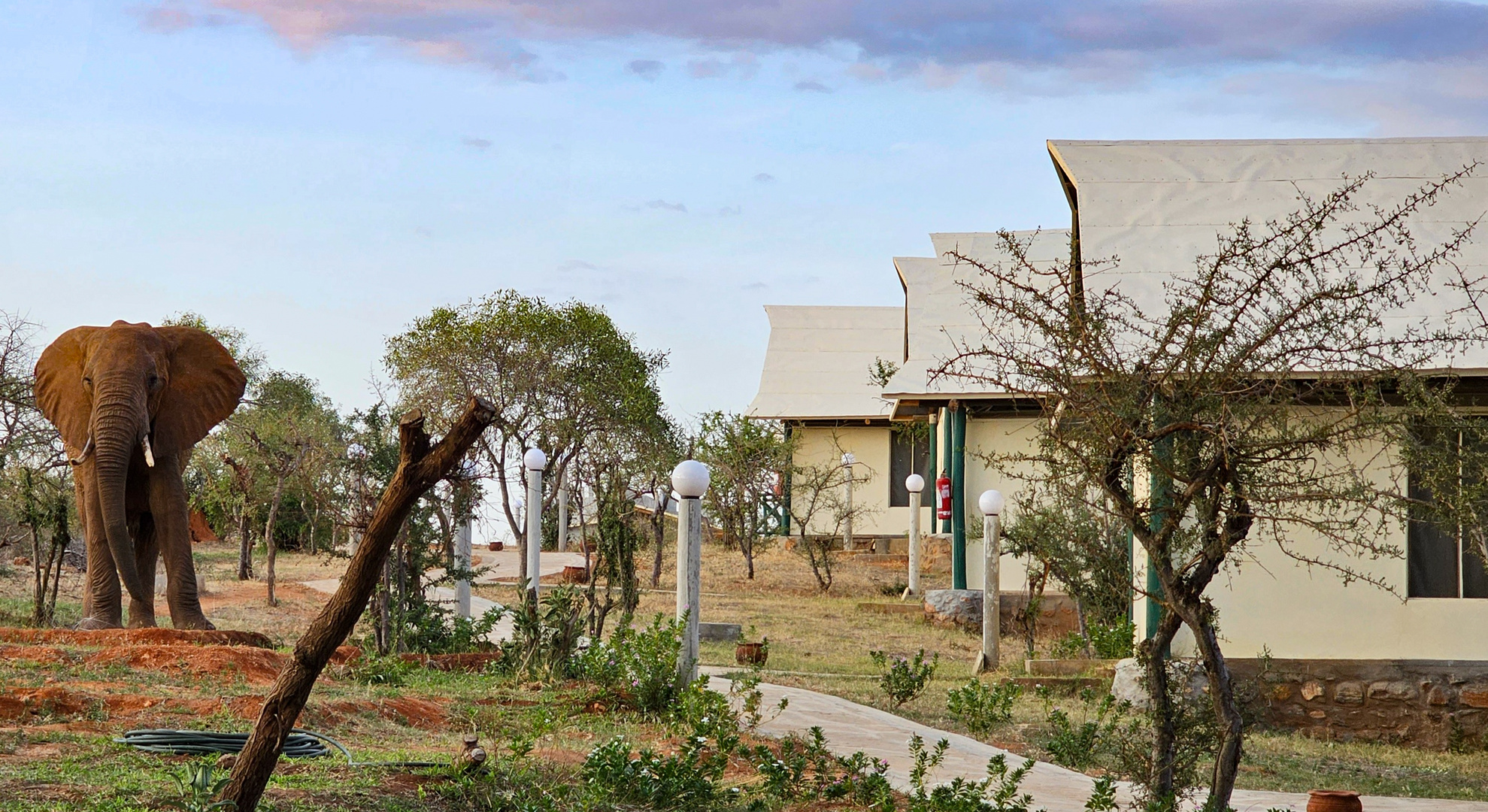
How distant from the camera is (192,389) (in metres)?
12.7

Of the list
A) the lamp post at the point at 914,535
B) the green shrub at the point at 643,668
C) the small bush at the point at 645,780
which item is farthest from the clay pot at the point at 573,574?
the small bush at the point at 645,780

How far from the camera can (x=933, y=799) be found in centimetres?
631

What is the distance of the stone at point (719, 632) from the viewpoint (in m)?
15.6

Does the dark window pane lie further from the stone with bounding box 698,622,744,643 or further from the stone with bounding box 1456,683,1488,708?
the stone with bounding box 698,622,744,643

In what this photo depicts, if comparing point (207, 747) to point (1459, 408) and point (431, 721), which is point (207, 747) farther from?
point (1459, 408)

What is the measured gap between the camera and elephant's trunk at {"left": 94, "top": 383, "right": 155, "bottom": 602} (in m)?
11.5

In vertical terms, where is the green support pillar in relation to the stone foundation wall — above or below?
above

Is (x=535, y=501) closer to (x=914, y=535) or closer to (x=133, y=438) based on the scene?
(x=133, y=438)

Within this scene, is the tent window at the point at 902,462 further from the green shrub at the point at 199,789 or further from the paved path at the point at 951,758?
the green shrub at the point at 199,789

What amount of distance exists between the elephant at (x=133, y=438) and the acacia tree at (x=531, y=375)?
1307 centimetres

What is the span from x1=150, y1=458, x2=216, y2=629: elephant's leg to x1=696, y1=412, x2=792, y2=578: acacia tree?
12.9 metres

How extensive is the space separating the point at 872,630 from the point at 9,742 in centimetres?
1196

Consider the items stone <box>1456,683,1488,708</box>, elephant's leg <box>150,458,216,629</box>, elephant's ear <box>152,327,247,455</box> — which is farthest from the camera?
elephant's ear <box>152,327,247,455</box>

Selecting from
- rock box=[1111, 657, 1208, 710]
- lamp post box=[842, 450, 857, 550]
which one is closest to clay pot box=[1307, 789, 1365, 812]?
rock box=[1111, 657, 1208, 710]
